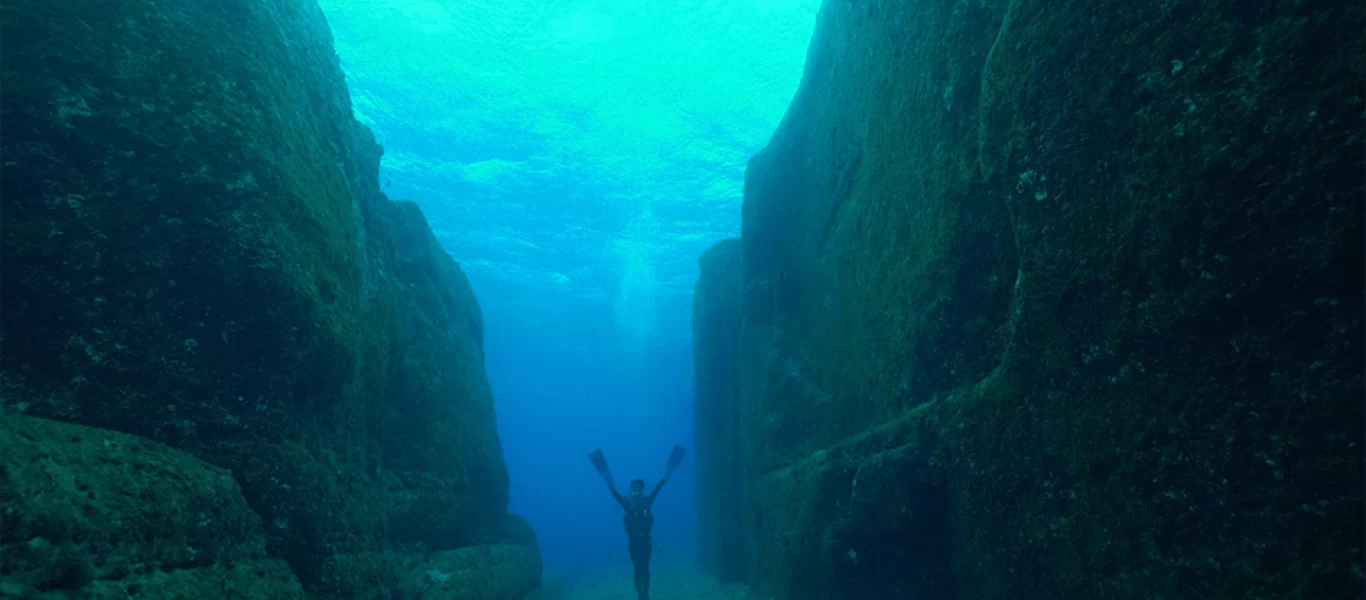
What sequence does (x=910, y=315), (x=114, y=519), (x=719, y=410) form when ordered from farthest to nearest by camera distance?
(x=719, y=410)
(x=910, y=315)
(x=114, y=519)

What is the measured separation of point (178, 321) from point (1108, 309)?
22.4 ft

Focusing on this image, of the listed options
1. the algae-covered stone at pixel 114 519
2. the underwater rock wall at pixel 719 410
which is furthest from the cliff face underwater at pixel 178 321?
the underwater rock wall at pixel 719 410

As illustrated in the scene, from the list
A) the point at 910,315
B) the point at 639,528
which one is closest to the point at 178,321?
the point at 910,315

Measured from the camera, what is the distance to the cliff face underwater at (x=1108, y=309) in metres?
2.73

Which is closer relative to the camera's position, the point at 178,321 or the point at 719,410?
the point at 178,321

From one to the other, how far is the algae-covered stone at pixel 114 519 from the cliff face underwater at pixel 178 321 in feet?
0.04

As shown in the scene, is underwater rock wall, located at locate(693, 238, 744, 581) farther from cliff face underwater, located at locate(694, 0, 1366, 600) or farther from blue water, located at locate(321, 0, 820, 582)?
cliff face underwater, located at locate(694, 0, 1366, 600)

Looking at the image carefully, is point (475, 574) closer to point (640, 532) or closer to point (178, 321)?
point (640, 532)

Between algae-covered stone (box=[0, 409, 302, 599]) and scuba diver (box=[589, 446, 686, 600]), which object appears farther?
scuba diver (box=[589, 446, 686, 600])

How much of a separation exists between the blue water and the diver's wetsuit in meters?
13.6

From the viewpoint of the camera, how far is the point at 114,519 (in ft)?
12.0

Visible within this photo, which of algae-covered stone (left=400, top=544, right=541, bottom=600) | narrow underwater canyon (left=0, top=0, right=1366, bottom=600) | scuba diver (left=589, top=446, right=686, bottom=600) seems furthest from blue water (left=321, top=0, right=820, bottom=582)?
algae-covered stone (left=400, top=544, right=541, bottom=600)

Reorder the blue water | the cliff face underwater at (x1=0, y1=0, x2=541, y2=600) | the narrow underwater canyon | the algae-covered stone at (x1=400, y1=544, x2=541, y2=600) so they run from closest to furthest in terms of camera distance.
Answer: the narrow underwater canyon → the cliff face underwater at (x1=0, y1=0, x2=541, y2=600) → the algae-covered stone at (x1=400, y1=544, x2=541, y2=600) → the blue water

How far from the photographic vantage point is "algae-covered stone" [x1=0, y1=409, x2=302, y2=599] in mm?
3217
